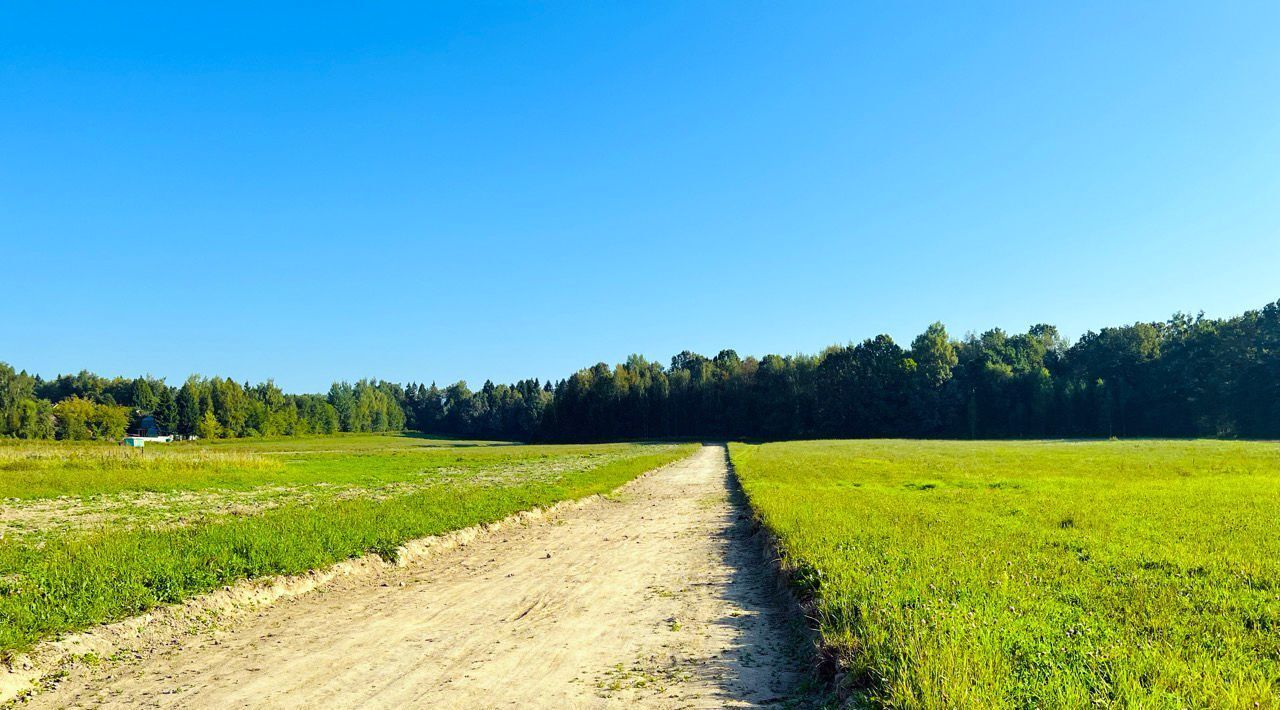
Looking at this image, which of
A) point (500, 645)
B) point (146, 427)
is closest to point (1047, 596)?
point (500, 645)

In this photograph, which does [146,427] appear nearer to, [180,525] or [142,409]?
[142,409]

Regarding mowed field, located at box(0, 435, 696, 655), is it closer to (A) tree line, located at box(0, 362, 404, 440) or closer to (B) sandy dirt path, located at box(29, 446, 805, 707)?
(B) sandy dirt path, located at box(29, 446, 805, 707)

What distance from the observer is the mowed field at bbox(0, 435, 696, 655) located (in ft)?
31.1

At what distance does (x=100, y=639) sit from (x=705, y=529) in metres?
14.3

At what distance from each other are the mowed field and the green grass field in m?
9.49

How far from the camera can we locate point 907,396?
12400 centimetres

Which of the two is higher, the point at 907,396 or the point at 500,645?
the point at 907,396

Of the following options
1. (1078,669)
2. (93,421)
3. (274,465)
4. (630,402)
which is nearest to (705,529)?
(1078,669)

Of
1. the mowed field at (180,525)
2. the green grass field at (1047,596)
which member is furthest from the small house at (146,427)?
the green grass field at (1047,596)

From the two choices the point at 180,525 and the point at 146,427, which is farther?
the point at 146,427

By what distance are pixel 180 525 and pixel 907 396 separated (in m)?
124

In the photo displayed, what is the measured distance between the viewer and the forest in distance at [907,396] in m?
102

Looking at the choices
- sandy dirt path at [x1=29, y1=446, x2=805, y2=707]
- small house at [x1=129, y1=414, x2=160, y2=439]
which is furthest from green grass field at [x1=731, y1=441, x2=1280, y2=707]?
small house at [x1=129, y1=414, x2=160, y2=439]

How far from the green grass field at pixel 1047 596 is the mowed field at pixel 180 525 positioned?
949 cm
